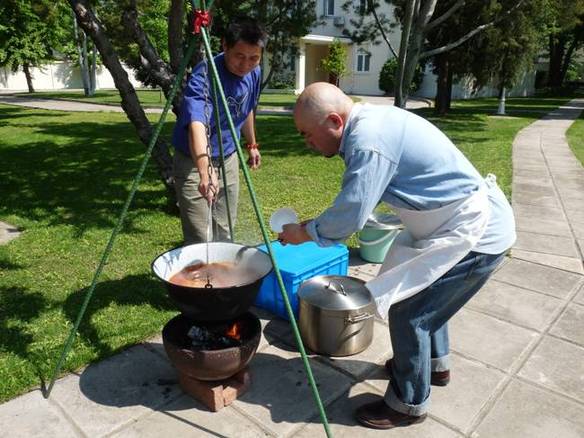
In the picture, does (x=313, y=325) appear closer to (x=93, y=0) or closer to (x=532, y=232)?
(x=532, y=232)

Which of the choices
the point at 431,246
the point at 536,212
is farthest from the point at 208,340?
the point at 536,212

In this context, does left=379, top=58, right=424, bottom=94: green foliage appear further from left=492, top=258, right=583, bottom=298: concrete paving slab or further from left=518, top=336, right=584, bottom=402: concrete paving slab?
left=518, top=336, right=584, bottom=402: concrete paving slab

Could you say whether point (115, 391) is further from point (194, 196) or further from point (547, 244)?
point (547, 244)

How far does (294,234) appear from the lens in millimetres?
2193

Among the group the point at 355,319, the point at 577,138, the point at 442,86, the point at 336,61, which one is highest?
the point at 336,61

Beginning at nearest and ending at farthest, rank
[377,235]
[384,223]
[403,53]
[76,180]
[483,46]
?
1. [384,223]
2. [377,235]
3. [76,180]
4. [403,53]
5. [483,46]

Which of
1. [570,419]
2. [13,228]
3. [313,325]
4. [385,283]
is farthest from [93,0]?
[570,419]

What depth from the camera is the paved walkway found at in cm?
248

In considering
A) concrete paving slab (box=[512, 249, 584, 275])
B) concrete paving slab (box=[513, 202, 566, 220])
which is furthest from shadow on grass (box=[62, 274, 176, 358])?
concrete paving slab (box=[513, 202, 566, 220])

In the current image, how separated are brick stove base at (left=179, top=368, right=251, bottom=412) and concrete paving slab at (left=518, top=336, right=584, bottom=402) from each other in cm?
171

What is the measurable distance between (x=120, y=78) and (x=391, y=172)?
166 inches

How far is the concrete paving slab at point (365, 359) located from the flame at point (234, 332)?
0.66 meters

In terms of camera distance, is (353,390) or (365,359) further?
(365,359)

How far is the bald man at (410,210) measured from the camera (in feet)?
6.49
